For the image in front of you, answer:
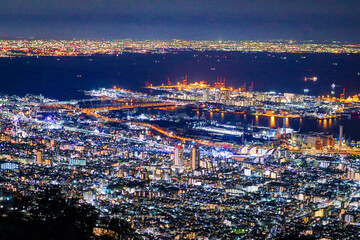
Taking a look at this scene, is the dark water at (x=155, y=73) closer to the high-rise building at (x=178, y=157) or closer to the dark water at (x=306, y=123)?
the dark water at (x=306, y=123)

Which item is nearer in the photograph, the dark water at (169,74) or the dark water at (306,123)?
the dark water at (306,123)

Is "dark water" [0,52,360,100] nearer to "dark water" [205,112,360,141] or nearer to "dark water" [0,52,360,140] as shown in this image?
"dark water" [0,52,360,140]

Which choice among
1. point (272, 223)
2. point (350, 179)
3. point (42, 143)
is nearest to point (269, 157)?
point (350, 179)

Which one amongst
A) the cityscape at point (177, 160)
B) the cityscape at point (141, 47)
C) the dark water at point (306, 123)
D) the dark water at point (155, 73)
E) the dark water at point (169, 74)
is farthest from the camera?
the cityscape at point (141, 47)

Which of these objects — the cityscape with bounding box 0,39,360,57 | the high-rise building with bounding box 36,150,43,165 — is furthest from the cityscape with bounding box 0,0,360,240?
the cityscape with bounding box 0,39,360,57

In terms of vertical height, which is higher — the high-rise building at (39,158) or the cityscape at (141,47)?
the cityscape at (141,47)

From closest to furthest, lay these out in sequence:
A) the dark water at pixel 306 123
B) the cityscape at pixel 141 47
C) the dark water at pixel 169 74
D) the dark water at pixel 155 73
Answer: the dark water at pixel 306 123 → the dark water at pixel 169 74 → the dark water at pixel 155 73 → the cityscape at pixel 141 47

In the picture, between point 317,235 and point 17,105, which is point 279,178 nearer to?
point 317,235

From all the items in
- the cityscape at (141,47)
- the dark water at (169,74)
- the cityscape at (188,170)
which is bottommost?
the cityscape at (188,170)

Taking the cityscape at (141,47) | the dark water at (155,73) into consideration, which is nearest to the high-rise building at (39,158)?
the dark water at (155,73)
